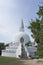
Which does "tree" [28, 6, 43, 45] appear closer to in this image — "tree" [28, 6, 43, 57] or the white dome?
"tree" [28, 6, 43, 57]

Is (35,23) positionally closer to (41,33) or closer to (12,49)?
(41,33)

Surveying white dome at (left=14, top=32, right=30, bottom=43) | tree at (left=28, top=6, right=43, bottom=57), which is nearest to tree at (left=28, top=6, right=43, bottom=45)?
tree at (left=28, top=6, right=43, bottom=57)

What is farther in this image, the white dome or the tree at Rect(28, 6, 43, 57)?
the white dome

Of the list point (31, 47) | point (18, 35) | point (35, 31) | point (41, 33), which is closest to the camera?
point (41, 33)

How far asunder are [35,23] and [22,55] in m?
23.3

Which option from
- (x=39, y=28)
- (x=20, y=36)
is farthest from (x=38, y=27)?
(x=20, y=36)

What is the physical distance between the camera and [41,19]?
59.5ft

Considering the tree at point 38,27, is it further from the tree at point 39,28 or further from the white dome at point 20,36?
the white dome at point 20,36

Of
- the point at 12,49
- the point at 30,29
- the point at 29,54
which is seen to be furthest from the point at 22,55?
the point at 30,29

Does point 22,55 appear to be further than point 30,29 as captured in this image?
Yes

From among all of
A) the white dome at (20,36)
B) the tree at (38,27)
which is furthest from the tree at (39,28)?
the white dome at (20,36)

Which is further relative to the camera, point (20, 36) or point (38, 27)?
point (20, 36)

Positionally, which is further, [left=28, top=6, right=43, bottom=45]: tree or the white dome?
the white dome

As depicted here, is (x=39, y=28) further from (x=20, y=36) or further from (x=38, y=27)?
(x=20, y=36)
